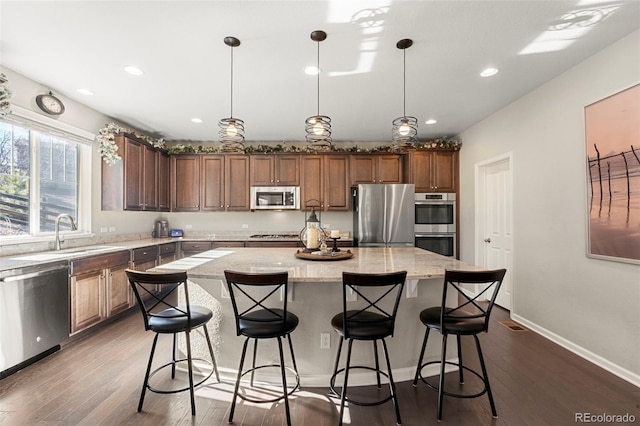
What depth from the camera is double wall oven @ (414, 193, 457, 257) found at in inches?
200

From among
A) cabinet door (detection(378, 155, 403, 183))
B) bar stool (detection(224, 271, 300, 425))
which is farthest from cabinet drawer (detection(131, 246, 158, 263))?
cabinet door (detection(378, 155, 403, 183))

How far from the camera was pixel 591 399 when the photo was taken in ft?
6.97

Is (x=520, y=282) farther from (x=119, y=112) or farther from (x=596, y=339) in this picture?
(x=119, y=112)

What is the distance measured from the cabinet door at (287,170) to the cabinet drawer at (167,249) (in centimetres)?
208

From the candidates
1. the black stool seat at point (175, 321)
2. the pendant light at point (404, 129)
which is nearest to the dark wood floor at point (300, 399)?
the black stool seat at point (175, 321)

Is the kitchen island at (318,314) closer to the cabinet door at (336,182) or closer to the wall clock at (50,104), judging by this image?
the wall clock at (50,104)

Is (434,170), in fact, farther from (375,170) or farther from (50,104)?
(50,104)

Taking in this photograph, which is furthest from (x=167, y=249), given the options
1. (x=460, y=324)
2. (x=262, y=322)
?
(x=460, y=324)

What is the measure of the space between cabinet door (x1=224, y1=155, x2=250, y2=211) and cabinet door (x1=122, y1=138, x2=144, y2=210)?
1.35 m

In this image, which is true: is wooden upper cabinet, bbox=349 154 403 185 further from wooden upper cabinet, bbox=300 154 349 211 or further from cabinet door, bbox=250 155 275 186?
cabinet door, bbox=250 155 275 186

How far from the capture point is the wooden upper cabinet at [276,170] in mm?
5344

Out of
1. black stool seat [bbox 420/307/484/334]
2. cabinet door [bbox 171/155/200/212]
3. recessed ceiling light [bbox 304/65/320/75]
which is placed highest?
recessed ceiling light [bbox 304/65/320/75]

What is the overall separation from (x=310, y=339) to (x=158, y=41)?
2.77m

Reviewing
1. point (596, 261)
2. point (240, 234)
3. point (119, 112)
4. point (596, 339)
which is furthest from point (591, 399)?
point (119, 112)
